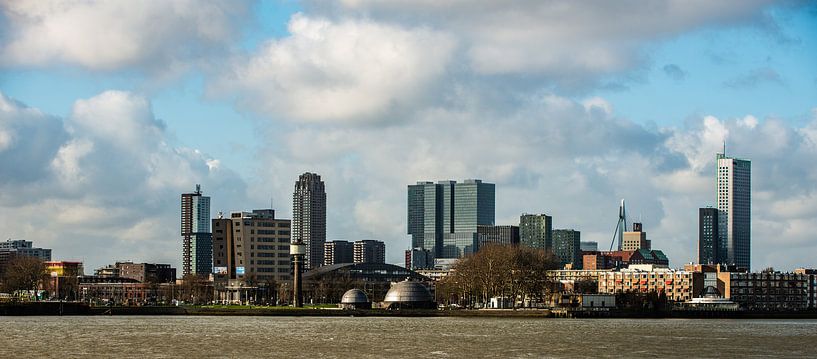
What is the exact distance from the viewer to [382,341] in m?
114

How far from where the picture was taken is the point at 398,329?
142m

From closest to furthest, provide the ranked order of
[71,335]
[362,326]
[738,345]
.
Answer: [738,345] < [71,335] < [362,326]

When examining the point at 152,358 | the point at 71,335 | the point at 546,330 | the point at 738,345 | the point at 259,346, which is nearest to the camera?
the point at 152,358

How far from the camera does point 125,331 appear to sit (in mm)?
130875

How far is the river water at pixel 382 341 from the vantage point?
95.8 metres

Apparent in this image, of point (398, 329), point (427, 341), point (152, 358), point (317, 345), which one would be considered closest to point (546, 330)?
point (398, 329)

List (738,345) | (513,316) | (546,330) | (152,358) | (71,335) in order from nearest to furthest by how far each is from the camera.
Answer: (152,358) < (738,345) < (71,335) < (546,330) < (513,316)

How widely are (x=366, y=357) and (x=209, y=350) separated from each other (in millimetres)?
13480

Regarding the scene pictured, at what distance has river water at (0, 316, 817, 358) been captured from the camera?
95.8 m

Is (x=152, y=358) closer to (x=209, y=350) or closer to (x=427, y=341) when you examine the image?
(x=209, y=350)

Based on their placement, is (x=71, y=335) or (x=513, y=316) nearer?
(x=71, y=335)

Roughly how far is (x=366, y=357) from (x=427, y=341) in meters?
23.4

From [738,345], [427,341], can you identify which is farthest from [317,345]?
[738,345]

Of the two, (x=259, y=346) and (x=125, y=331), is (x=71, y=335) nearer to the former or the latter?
(x=125, y=331)
